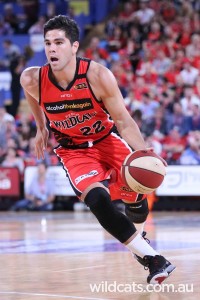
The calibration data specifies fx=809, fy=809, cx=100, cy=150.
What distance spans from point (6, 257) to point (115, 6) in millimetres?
15820

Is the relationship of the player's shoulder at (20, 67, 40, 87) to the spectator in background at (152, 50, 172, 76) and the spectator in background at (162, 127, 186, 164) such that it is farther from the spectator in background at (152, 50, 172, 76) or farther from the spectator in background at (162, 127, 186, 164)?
the spectator in background at (152, 50, 172, 76)

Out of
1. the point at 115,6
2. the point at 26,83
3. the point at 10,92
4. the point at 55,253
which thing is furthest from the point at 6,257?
the point at 115,6

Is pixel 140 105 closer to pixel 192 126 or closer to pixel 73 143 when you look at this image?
pixel 192 126

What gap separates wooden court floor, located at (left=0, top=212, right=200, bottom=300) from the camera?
546 centimetres

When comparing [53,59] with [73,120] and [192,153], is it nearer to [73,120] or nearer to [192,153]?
[73,120]

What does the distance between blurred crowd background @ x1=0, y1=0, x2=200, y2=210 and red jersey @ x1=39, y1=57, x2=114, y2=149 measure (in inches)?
324

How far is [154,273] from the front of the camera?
5809mm

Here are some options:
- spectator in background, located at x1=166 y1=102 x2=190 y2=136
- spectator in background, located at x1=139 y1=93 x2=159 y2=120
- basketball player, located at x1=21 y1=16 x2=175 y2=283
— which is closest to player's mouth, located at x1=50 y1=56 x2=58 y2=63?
basketball player, located at x1=21 y1=16 x2=175 y2=283

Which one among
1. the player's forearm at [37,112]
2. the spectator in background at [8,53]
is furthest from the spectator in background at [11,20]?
the player's forearm at [37,112]

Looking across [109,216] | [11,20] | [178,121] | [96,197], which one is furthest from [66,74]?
[11,20]

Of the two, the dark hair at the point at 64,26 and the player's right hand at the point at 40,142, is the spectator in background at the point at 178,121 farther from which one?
the dark hair at the point at 64,26

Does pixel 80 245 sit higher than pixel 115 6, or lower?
higher

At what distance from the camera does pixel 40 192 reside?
1532cm

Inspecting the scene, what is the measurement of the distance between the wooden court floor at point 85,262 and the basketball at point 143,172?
71 cm
